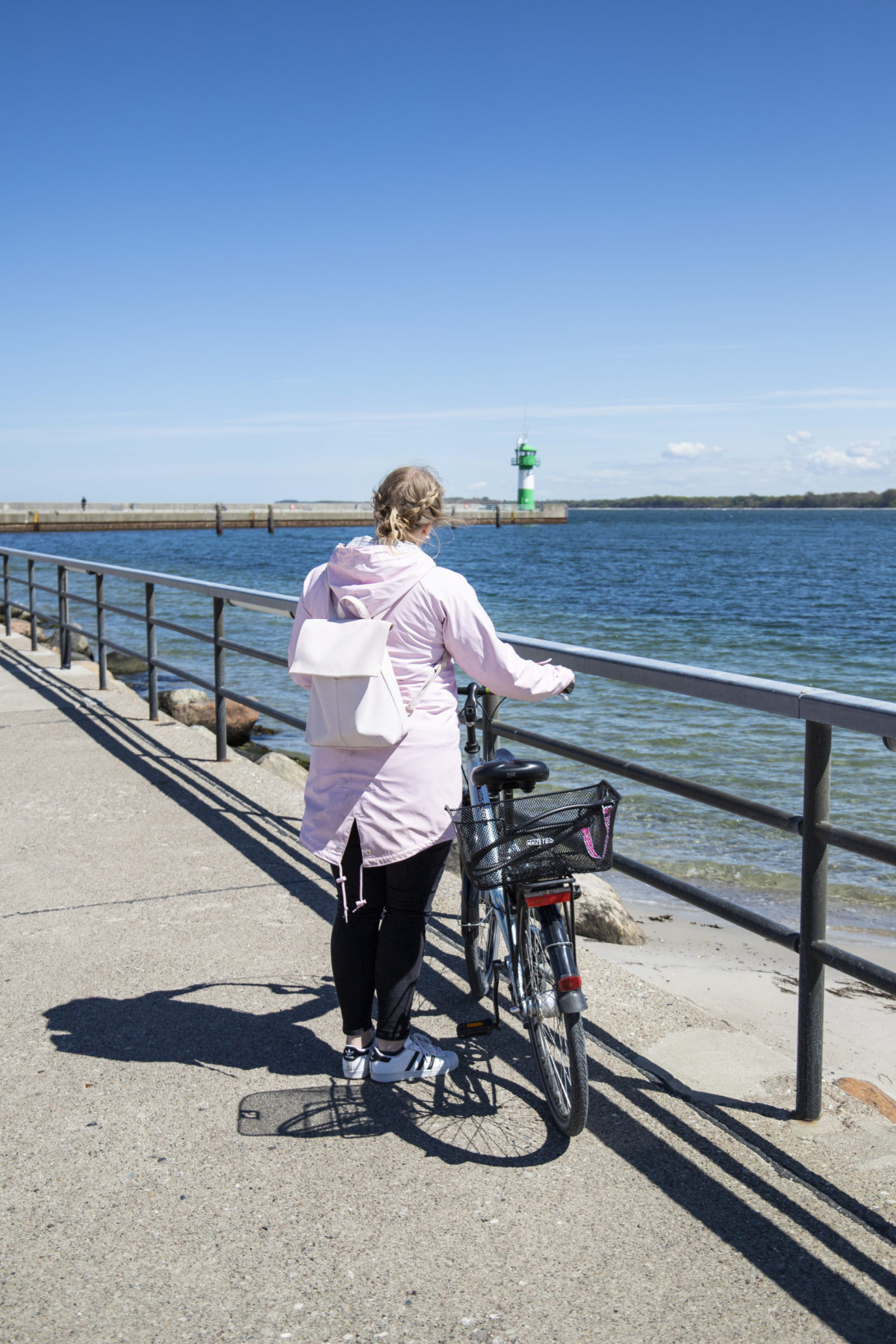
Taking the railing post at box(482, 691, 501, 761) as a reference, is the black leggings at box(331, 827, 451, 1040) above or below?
below

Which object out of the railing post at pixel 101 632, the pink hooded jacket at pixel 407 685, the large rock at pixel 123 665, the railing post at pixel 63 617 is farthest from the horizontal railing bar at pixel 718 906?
the large rock at pixel 123 665

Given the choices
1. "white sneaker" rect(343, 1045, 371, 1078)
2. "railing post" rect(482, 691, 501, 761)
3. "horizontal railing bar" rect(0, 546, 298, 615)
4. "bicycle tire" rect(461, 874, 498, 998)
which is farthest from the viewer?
"horizontal railing bar" rect(0, 546, 298, 615)

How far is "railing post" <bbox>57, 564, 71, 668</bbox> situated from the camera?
1011cm

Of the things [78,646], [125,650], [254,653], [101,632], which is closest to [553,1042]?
[254,653]

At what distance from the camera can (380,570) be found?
2.90m

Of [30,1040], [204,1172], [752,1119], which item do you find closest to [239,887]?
[30,1040]

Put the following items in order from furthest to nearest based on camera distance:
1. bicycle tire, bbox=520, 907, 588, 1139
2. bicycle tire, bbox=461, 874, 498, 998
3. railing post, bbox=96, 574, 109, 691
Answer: railing post, bbox=96, 574, 109, 691 < bicycle tire, bbox=461, 874, 498, 998 < bicycle tire, bbox=520, 907, 588, 1139

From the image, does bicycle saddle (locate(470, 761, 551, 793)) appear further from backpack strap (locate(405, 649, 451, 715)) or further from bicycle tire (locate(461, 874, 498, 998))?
bicycle tire (locate(461, 874, 498, 998))

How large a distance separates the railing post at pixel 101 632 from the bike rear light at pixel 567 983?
21.9ft

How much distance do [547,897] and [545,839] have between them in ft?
0.54

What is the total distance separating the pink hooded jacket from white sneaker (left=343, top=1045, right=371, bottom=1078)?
0.58 meters

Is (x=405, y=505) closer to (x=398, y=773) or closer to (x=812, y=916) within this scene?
(x=398, y=773)

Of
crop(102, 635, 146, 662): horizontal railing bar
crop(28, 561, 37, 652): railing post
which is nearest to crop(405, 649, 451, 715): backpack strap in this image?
crop(102, 635, 146, 662): horizontal railing bar

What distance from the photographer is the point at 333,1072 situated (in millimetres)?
3158
